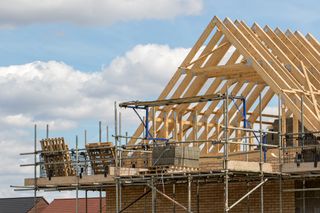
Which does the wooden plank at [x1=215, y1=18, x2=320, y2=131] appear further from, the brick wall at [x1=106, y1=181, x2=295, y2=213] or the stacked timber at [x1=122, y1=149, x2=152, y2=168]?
the stacked timber at [x1=122, y1=149, x2=152, y2=168]

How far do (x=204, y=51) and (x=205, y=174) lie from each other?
318 inches

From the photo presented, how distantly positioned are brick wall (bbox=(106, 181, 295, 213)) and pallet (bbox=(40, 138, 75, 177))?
2130 millimetres

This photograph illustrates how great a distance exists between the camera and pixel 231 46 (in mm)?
35188

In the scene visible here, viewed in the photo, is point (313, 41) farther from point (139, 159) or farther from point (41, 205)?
point (41, 205)

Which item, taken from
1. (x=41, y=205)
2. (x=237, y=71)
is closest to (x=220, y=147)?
(x=237, y=71)

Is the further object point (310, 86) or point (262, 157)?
point (310, 86)

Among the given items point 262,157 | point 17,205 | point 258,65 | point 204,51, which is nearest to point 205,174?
point 262,157

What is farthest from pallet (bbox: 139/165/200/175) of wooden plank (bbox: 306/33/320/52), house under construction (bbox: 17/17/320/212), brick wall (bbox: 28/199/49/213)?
brick wall (bbox: 28/199/49/213)

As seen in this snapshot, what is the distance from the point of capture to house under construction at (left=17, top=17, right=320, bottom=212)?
97.1 ft

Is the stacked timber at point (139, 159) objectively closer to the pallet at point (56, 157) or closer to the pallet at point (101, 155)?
the pallet at point (101, 155)

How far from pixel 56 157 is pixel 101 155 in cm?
211

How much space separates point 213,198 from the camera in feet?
105

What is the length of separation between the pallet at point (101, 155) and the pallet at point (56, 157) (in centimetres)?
103

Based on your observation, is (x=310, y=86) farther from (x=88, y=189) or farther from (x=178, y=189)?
(x=88, y=189)
